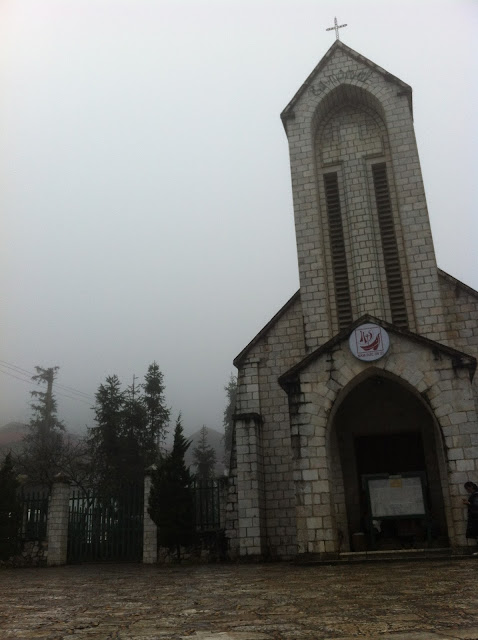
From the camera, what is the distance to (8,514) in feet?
63.3

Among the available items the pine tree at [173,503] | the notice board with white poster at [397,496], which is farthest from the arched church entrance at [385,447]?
the pine tree at [173,503]

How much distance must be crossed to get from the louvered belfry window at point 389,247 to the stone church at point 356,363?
0.12 ft

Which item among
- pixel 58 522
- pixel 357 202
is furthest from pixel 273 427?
pixel 58 522

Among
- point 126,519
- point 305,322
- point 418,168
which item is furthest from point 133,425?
point 418,168

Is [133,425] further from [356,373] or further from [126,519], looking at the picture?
[356,373]

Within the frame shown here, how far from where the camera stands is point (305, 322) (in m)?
16.7

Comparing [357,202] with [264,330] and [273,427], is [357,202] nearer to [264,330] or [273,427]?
[264,330]

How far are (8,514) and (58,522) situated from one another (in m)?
1.89

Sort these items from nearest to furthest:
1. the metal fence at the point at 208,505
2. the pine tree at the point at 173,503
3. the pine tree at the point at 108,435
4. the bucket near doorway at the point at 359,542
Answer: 1. the bucket near doorway at the point at 359,542
2. the pine tree at the point at 173,503
3. the metal fence at the point at 208,505
4. the pine tree at the point at 108,435

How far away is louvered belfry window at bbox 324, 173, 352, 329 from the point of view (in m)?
16.7

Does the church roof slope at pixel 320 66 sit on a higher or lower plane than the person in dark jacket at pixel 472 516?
higher

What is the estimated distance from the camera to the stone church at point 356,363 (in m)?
12.5


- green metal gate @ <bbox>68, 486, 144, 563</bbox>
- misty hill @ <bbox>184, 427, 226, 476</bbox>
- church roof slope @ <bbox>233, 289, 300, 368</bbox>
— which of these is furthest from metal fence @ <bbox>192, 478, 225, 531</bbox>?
misty hill @ <bbox>184, 427, 226, 476</bbox>

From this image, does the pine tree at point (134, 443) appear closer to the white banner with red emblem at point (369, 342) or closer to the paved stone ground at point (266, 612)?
the white banner with red emblem at point (369, 342)
